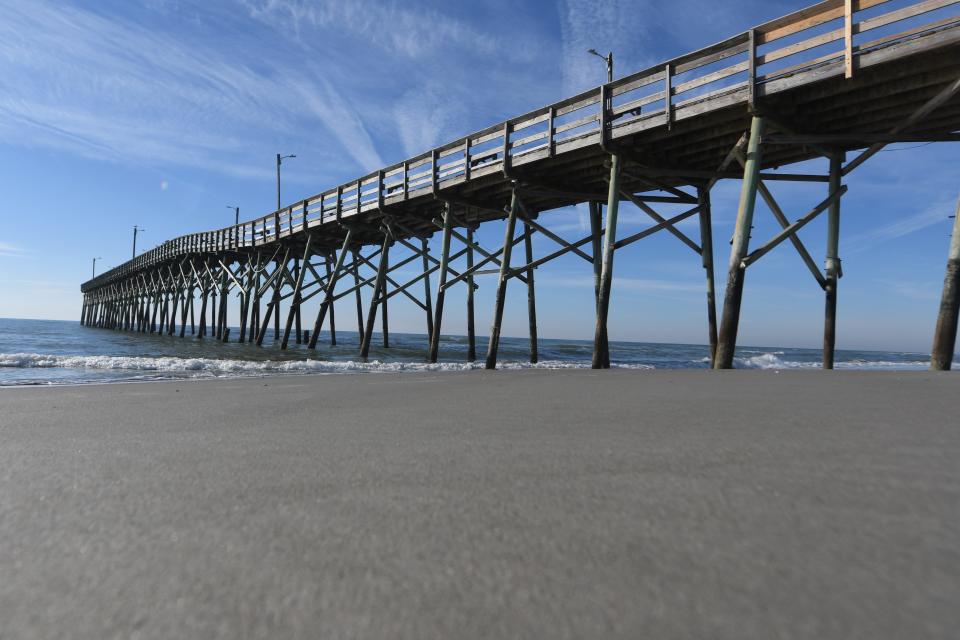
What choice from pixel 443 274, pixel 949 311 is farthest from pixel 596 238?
pixel 949 311

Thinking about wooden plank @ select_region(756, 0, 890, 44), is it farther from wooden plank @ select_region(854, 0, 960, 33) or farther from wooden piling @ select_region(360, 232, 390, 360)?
wooden piling @ select_region(360, 232, 390, 360)

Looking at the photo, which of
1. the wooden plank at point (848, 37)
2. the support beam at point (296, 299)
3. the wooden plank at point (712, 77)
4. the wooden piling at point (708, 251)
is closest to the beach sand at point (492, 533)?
the wooden plank at point (848, 37)

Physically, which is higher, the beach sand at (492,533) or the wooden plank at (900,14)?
the wooden plank at (900,14)

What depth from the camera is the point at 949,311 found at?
6.85 meters

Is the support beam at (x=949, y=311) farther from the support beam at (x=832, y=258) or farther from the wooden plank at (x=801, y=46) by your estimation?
the wooden plank at (x=801, y=46)

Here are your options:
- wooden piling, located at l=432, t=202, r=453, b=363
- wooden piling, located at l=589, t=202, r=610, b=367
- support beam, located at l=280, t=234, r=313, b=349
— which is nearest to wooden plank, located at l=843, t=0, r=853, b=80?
wooden piling, located at l=589, t=202, r=610, b=367

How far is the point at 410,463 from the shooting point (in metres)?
1.66

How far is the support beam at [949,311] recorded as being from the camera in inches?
267

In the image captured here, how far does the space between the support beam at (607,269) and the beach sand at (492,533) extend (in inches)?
285

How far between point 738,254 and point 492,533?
24.3 feet

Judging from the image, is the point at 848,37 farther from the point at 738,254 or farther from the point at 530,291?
the point at 530,291

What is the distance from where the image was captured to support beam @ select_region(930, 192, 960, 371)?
6.77 meters

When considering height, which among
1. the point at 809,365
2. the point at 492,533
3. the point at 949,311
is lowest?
the point at 809,365

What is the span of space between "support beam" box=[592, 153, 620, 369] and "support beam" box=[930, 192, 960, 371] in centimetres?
438
